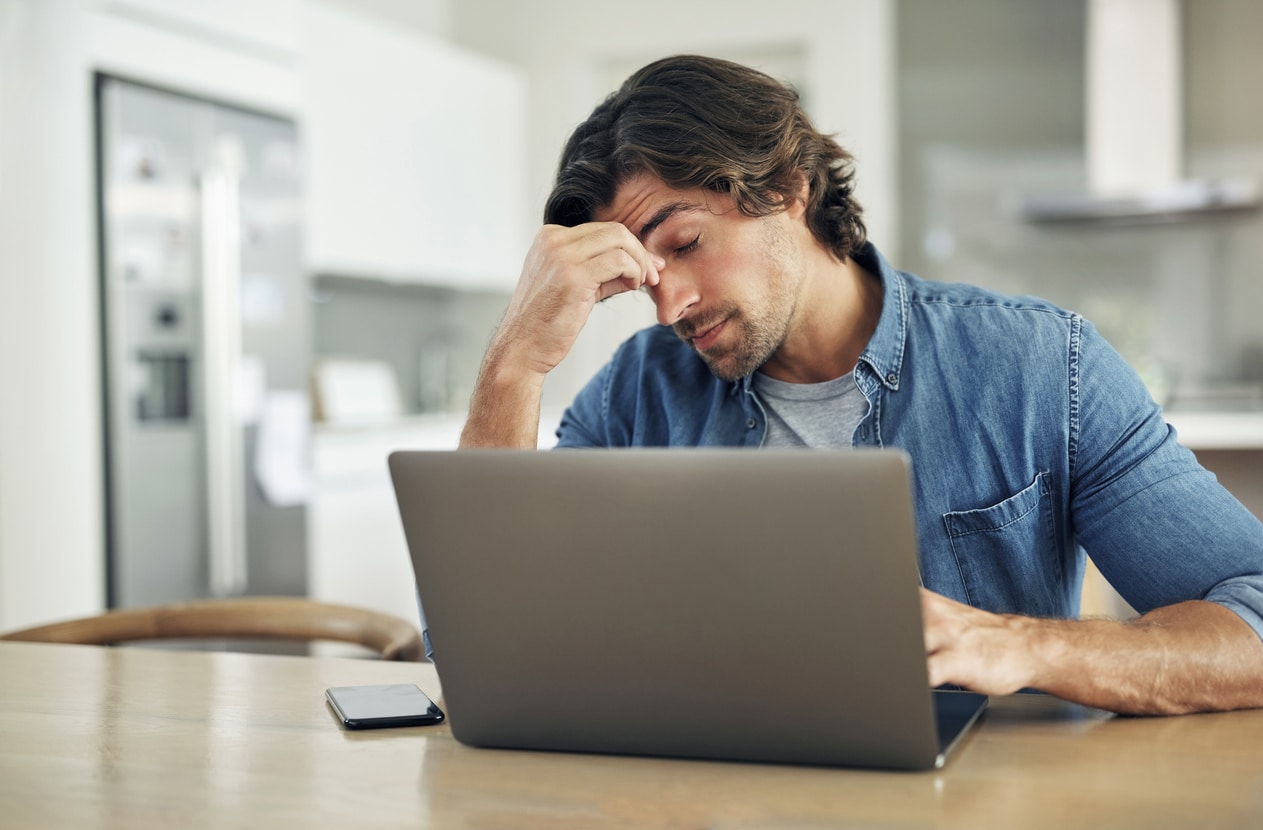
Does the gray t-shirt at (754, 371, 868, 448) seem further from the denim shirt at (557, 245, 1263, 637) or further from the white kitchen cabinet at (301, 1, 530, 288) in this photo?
the white kitchen cabinet at (301, 1, 530, 288)

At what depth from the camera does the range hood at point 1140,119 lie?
4547mm

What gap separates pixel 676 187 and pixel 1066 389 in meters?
0.52

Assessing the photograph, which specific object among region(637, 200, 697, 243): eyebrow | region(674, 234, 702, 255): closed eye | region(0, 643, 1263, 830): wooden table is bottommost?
region(0, 643, 1263, 830): wooden table

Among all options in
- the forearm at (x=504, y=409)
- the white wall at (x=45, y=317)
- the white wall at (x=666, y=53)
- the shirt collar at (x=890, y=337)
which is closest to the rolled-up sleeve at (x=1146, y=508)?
the shirt collar at (x=890, y=337)

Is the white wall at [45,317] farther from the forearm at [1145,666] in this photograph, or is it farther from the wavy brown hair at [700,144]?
the forearm at [1145,666]

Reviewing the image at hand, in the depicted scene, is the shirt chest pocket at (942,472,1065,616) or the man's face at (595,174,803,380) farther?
the man's face at (595,174,803,380)

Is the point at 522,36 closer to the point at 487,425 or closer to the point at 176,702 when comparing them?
the point at 487,425

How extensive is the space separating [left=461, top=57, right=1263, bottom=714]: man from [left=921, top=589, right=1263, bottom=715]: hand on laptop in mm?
157

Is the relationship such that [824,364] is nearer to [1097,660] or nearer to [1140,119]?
[1097,660]

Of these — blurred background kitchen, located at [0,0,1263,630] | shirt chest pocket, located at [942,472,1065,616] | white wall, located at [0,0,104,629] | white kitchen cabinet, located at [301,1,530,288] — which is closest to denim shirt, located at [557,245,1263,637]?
shirt chest pocket, located at [942,472,1065,616]

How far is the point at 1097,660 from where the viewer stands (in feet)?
3.44

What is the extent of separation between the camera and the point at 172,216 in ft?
10.6

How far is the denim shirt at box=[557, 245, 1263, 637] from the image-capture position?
1321 mm

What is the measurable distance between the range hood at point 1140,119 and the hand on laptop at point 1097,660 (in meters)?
3.85
